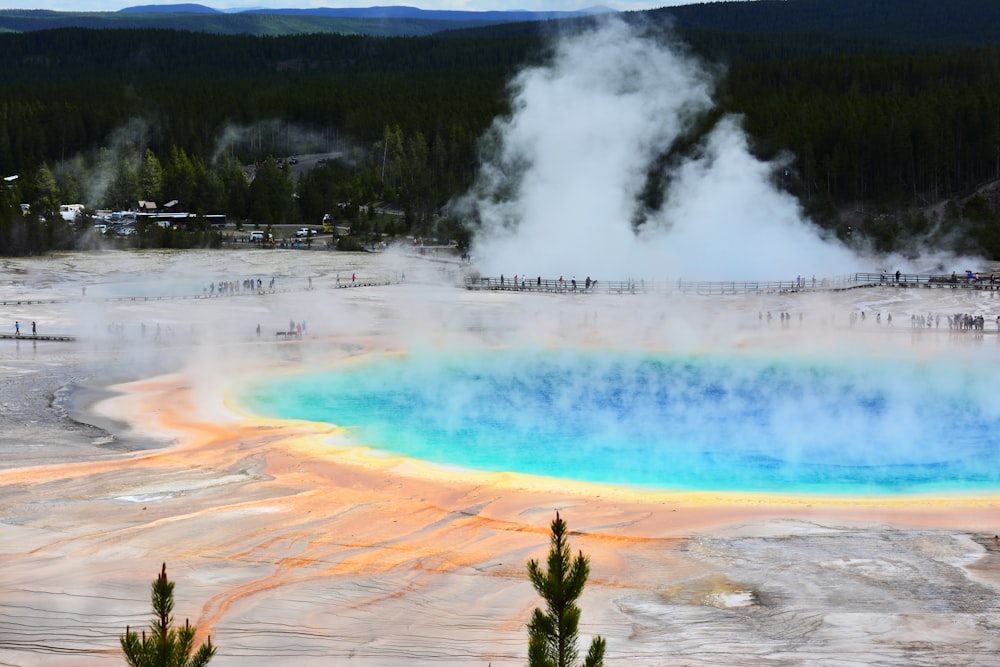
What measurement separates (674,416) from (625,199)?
64.7 ft

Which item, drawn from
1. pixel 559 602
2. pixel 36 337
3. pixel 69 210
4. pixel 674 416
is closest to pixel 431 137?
pixel 69 210

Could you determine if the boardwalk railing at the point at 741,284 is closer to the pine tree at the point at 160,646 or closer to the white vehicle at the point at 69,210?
the white vehicle at the point at 69,210

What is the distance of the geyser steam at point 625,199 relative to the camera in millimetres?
37844

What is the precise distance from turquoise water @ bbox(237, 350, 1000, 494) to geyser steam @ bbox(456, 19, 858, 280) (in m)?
12.0

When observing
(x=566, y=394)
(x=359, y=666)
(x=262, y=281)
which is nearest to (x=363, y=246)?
(x=262, y=281)

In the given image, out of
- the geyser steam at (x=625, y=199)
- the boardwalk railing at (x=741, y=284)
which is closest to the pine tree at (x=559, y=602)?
the boardwalk railing at (x=741, y=284)

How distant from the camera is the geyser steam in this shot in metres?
37.8

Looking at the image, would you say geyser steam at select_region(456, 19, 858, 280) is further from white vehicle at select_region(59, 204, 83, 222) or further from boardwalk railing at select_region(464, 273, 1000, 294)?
white vehicle at select_region(59, 204, 83, 222)

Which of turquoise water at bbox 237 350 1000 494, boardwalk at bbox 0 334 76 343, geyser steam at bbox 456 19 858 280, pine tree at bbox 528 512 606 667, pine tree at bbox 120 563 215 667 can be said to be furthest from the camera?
geyser steam at bbox 456 19 858 280

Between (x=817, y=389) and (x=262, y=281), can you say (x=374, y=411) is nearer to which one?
(x=817, y=389)

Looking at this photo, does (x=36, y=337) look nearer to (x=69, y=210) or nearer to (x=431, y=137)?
(x=69, y=210)

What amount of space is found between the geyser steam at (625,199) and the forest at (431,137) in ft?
3.67

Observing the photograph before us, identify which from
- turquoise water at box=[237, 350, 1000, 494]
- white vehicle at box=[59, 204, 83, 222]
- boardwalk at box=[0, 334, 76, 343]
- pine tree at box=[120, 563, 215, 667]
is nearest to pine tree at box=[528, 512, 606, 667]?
pine tree at box=[120, 563, 215, 667]

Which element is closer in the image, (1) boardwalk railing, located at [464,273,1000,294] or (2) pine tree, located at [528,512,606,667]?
(2) pine tree, located at [528,512,606,667]
